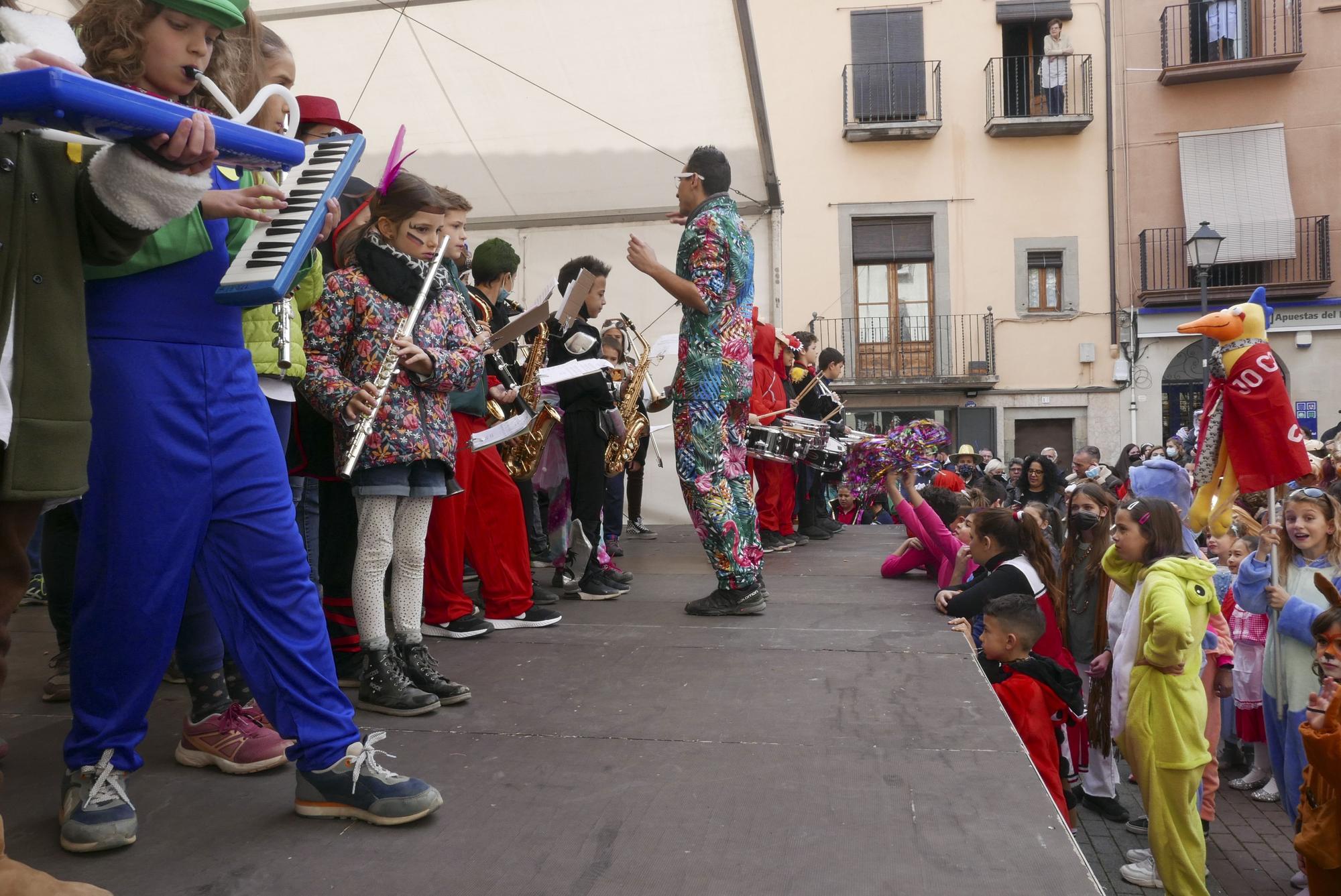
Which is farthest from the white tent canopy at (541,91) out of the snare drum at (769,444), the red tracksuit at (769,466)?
the snare drum at (769,444)

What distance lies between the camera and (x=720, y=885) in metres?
1.83

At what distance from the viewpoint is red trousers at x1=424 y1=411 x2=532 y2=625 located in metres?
3.79

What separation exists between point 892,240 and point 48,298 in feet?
59.3

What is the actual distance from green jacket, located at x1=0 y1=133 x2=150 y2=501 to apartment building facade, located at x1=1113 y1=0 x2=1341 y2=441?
60.2 ft

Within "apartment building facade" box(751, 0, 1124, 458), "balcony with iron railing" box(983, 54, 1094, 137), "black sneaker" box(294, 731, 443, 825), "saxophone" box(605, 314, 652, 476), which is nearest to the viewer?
"black sneaker" box(294, 731, 443, 825)

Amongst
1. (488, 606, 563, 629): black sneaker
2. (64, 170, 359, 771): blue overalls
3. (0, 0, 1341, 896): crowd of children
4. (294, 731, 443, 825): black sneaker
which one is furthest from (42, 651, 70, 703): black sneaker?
(488, 606, 563, 629): black sneaker

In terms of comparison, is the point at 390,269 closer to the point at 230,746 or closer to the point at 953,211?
the point at 230,746

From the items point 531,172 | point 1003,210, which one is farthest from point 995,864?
point 1003,210

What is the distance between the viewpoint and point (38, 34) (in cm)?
165

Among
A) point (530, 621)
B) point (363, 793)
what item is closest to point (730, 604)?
point (530, 621)

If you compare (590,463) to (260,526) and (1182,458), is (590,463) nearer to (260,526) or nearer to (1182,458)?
(260,526)

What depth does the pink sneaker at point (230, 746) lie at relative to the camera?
7.86 ft

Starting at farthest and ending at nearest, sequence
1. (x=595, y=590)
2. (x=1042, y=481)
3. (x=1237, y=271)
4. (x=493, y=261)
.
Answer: (x=1237, y=271) < (x=1042, y=481) < (x=595, y=590) < (x=493, y=261)

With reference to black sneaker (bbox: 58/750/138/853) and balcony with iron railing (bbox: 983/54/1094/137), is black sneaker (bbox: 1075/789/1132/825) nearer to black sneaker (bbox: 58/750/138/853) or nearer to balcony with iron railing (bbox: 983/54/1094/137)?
black sneaker (bbox: 58/750/138/853)
